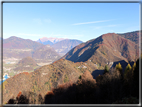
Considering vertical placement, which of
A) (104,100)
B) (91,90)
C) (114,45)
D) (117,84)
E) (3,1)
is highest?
(114,45)

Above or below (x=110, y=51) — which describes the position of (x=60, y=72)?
below

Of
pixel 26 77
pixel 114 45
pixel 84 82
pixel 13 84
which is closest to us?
pixel 84 82

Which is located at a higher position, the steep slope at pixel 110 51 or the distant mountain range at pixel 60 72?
the steep slope at pixel 110 51

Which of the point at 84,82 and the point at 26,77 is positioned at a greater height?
the point at 84,82

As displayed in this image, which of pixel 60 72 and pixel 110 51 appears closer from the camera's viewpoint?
pixel 60 72

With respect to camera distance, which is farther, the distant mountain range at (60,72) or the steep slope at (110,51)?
the steep slope at (110,51)

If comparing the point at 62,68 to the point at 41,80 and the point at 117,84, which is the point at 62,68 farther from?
the point at 117,84

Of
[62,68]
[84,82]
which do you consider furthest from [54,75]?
[84,82]

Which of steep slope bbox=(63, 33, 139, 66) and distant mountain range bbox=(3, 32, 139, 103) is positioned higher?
steep slope bbox=(63, 33, 139, 66)

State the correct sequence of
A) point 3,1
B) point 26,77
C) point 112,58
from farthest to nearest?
point 112,58 → point 26,77 → point 3,1

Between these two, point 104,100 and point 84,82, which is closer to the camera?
point 104,100

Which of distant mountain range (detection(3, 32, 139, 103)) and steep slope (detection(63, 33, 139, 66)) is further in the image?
steep slope (detection(63, 33, 139, 66))
